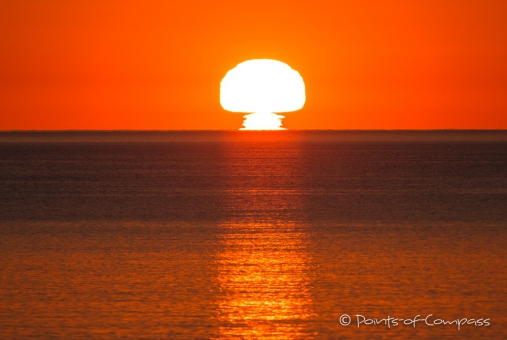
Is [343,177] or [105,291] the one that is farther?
[343,177]

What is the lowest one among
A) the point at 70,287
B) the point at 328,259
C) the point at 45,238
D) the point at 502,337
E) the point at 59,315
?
the point at 502,337

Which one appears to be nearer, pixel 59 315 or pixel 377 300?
pixel 59 315

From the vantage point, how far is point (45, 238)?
1544 cm

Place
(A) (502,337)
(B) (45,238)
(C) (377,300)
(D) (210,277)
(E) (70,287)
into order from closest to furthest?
(A) (502,337) → (C) (377,300) → (E) (70,287) → (D) (210,277) → (B) (45,238)

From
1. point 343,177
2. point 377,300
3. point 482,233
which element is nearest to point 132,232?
point 482,233

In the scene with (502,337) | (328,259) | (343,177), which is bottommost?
(502,337)

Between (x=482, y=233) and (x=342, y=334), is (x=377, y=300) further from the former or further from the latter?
(x=482, y=233)

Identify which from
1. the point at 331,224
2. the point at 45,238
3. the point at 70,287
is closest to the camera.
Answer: the point at 70,287

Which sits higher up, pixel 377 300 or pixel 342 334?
pixel 377 300

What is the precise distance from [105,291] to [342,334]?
3239 millimetres

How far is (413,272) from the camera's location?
1154 cm

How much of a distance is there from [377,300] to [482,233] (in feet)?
23.2

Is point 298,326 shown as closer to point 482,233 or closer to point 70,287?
point 70,287

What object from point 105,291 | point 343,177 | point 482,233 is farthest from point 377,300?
point 343,177
